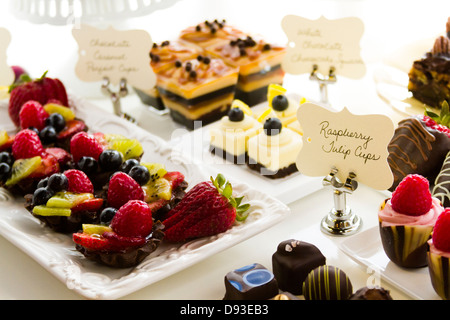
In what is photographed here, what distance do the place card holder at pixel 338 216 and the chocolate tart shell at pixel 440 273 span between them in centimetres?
37

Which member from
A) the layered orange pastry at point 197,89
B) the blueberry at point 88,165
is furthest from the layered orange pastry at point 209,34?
the blueberry at point 88,165

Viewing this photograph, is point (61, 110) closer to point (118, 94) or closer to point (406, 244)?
point (118, 94)

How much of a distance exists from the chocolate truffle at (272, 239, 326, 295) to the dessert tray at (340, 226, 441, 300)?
0.39 ft

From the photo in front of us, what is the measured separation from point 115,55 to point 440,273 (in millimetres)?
1552

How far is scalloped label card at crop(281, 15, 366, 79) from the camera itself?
232 centimetres

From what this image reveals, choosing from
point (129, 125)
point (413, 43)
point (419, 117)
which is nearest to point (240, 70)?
point (129, 125)

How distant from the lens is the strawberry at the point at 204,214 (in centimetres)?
166

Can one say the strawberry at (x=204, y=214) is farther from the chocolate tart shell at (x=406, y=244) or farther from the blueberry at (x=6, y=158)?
the blueberry at (x=6, y=158)

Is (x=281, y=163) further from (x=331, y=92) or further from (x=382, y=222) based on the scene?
(x=331, y=92)

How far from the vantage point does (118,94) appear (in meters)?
2.54

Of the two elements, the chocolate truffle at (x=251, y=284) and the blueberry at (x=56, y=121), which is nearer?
the chocolate truffle at (x=251, y=284)

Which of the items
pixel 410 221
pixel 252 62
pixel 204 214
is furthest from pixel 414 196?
pixel 252 62
